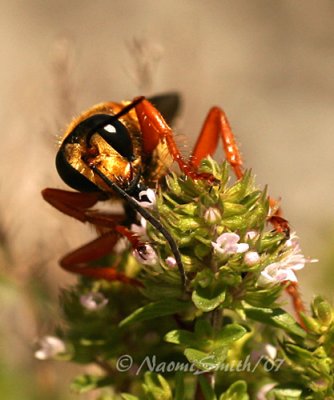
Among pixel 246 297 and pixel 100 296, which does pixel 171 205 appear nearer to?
pixel 246 297

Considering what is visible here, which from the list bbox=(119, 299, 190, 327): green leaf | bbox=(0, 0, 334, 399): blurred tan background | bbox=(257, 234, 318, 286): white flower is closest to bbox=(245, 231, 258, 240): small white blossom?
bbox=(257, 234, 318, 286): white flower

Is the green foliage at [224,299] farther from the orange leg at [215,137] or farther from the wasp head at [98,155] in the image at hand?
the orange leg at [215,137]

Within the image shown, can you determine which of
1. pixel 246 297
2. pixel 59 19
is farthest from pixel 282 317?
pixel 59 19

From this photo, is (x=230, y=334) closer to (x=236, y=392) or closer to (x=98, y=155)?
(x=236, y=392)

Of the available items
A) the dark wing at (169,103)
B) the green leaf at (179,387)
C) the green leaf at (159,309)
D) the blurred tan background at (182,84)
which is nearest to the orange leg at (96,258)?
the green leaf at (159,309)

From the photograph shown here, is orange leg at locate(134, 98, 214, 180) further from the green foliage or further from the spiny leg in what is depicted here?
the green foliage

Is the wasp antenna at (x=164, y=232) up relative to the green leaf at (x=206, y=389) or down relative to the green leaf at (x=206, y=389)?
up

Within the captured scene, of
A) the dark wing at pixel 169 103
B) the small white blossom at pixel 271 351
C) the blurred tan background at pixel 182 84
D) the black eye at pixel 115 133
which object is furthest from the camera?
the blurred tan background at pixel 182 84

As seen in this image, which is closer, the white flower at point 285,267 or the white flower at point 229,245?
the white flower at point 229,245
